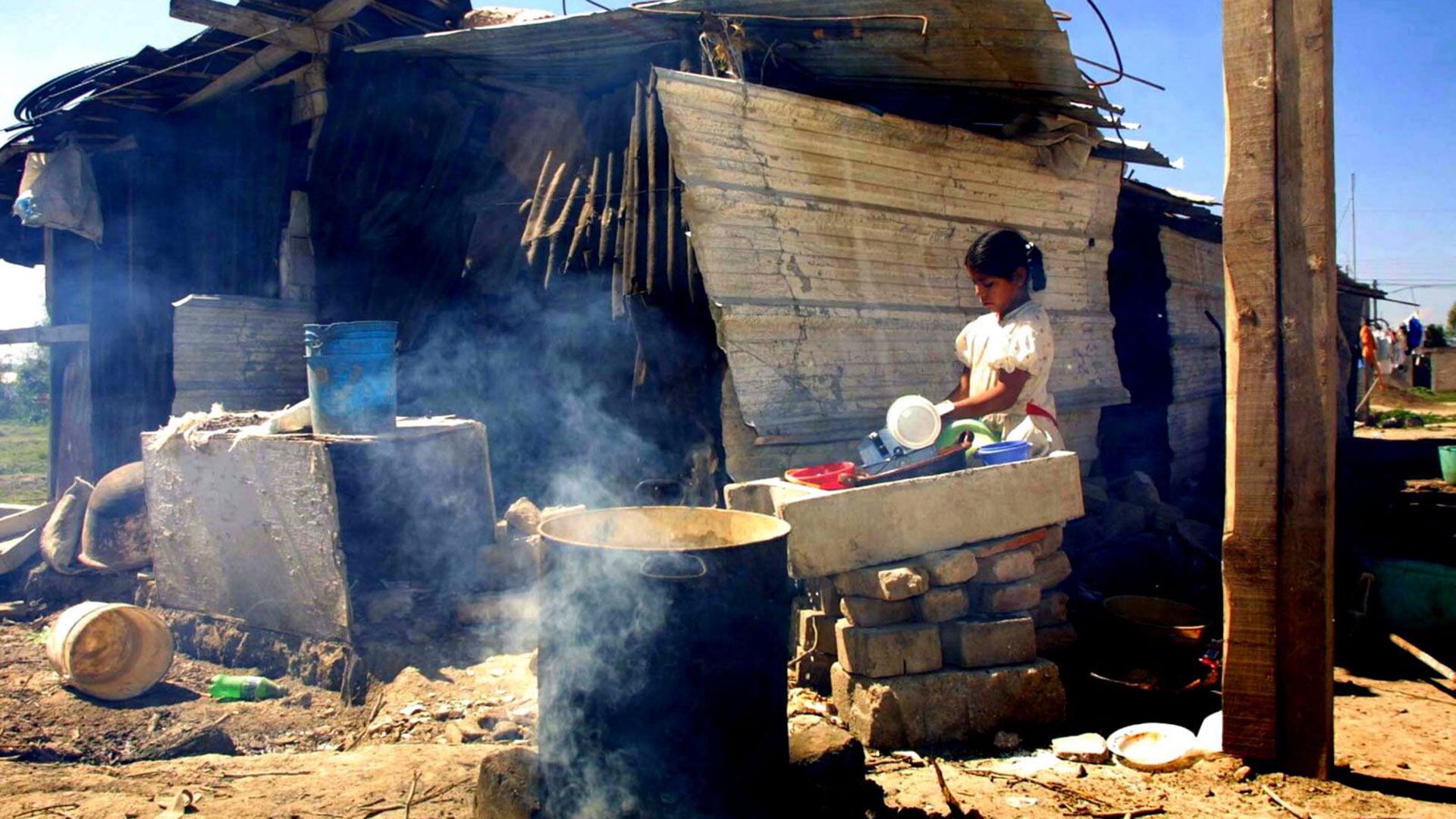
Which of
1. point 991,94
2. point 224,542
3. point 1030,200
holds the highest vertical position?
point 991,94

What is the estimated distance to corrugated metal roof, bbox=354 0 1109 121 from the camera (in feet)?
16.1

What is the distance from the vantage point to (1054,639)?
180 inches

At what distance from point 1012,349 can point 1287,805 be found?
230 centimetres

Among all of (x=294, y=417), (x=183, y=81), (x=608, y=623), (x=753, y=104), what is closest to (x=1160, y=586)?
(x=753, y=104)

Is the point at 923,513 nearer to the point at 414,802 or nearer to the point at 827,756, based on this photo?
the point at 827,756

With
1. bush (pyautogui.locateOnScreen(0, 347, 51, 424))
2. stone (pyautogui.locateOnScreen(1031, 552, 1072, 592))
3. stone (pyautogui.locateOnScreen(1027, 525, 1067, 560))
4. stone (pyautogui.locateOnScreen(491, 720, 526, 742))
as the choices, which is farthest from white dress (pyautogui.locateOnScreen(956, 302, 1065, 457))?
bush (pyautogui.locateOnScreen(0, 347, 51, 424))

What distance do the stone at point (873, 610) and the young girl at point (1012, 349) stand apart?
3.71ft

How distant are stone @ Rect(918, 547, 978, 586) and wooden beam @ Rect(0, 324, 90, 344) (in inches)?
351

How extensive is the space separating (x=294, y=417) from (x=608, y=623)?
3356 millimetres

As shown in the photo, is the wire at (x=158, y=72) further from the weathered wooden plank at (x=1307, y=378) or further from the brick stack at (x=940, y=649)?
the weathered wooden plank at (x=1307, y=378)

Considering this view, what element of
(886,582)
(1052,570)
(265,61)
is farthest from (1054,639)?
(265,61)

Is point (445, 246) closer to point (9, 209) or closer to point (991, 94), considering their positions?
point (991, 94)

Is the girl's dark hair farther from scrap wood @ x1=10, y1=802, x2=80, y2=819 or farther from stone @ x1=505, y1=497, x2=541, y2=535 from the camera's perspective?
scrap wood @ x1=10, y1=802, x2=80, y2=819

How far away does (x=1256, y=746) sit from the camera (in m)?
3.37
